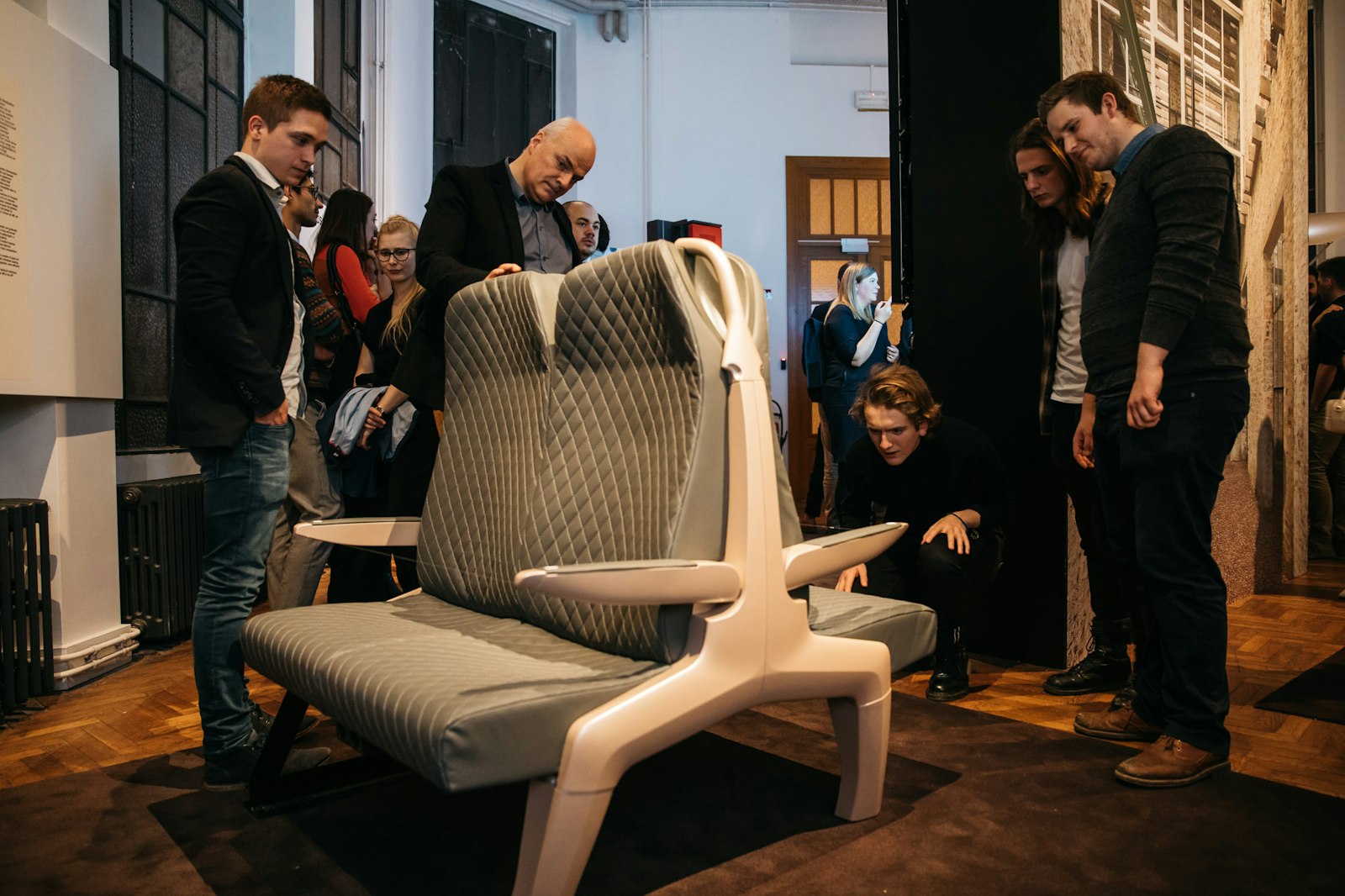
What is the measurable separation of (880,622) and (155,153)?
3.05 metres

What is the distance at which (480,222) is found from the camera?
2.12 metres

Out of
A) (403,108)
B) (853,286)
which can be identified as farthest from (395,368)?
(403,108)

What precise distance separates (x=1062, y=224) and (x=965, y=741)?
1343 mm

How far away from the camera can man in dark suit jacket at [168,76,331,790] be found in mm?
1817

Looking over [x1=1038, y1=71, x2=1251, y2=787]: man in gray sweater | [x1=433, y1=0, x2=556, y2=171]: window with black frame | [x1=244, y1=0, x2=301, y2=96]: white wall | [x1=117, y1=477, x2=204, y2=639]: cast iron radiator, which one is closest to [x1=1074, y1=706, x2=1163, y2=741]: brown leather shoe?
[x1=1038, y1=71, x2=1251, y2=787]: man in gray sweater

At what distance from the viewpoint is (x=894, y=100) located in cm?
366

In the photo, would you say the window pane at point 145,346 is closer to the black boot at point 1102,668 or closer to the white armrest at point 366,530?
the white armrest at point 366,530

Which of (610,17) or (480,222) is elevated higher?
(610,17)

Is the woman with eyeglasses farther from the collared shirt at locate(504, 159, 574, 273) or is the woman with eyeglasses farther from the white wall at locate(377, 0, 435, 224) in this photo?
the white wall at locate(377, 0, 435, 224)

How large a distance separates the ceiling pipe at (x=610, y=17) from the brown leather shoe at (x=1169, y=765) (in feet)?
22.8

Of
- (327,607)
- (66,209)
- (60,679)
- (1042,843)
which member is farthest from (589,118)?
(1042,843)

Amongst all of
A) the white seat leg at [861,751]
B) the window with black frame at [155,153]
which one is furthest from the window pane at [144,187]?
the white seat leg at [861,751]

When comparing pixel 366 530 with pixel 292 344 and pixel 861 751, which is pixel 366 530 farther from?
pixel 861 751

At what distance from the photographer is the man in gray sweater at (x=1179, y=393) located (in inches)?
70.4
